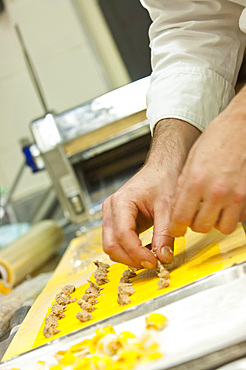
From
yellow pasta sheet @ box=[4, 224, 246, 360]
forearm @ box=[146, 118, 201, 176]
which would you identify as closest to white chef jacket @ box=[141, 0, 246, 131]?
forearm @ box=[146, 118, 201, 176]

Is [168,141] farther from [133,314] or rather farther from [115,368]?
[115,368]

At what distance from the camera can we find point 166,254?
2.57 feet

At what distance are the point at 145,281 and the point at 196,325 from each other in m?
0.24

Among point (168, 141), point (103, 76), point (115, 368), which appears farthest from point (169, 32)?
point (103, 76)

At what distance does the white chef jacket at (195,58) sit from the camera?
38.3 inches

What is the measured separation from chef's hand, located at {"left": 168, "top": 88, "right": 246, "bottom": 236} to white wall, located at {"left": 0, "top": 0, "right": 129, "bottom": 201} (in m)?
1.91

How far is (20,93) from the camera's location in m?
2.65

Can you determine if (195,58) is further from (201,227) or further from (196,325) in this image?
(196,325)

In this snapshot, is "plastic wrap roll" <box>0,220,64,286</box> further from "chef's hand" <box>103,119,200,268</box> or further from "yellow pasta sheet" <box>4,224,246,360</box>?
"chef's hand" <box>103,119,200,268</box>

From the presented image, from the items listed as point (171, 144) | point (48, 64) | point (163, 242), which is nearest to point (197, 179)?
point (163, 242)

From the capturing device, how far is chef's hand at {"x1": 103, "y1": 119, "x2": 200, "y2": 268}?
2.56 feet

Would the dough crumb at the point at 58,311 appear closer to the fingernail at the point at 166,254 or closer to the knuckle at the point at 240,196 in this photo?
the fingernail at the point at 166,254

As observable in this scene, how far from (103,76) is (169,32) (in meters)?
1.48

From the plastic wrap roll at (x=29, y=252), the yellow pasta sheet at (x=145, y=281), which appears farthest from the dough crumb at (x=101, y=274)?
the plastic wrap roll at (x=29, y=252)
